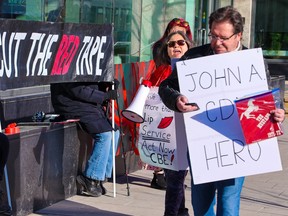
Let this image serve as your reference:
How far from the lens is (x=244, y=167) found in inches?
183

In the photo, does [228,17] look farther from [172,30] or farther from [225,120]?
[172,30]

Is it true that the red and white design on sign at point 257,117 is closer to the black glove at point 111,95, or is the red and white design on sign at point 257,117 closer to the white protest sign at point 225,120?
the white protest sign at point 225,120

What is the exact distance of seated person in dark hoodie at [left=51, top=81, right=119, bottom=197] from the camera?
6.87m

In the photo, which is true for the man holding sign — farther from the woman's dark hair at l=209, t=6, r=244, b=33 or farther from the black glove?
the black glove

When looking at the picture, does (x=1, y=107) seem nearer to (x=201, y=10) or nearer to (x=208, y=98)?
(x=208, y=98)

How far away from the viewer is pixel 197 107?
463cm

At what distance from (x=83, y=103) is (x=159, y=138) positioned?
1.16m

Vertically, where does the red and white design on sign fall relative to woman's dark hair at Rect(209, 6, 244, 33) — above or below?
below

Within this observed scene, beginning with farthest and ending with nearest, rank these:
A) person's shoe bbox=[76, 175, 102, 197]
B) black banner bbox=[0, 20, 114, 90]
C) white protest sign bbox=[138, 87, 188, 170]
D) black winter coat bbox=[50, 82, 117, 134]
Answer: person's shoe bbox=[76, 175, 102, 197] → black winter coat bbox=[50, 82, 117, 134] → white protest sign bbox=[138, 87, 188, 170] → black banner bbox=[0, 20, 114, 90]

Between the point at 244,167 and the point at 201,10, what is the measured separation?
47.2 feet

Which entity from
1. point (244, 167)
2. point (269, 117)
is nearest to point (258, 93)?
point (269, 117)

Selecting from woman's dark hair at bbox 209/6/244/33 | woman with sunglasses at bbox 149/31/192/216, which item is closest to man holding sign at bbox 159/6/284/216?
woman's dark hair at bbox 209/6/244/33

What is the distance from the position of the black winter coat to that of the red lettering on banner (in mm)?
633

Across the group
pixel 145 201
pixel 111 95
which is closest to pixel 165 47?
pixel 111 95
